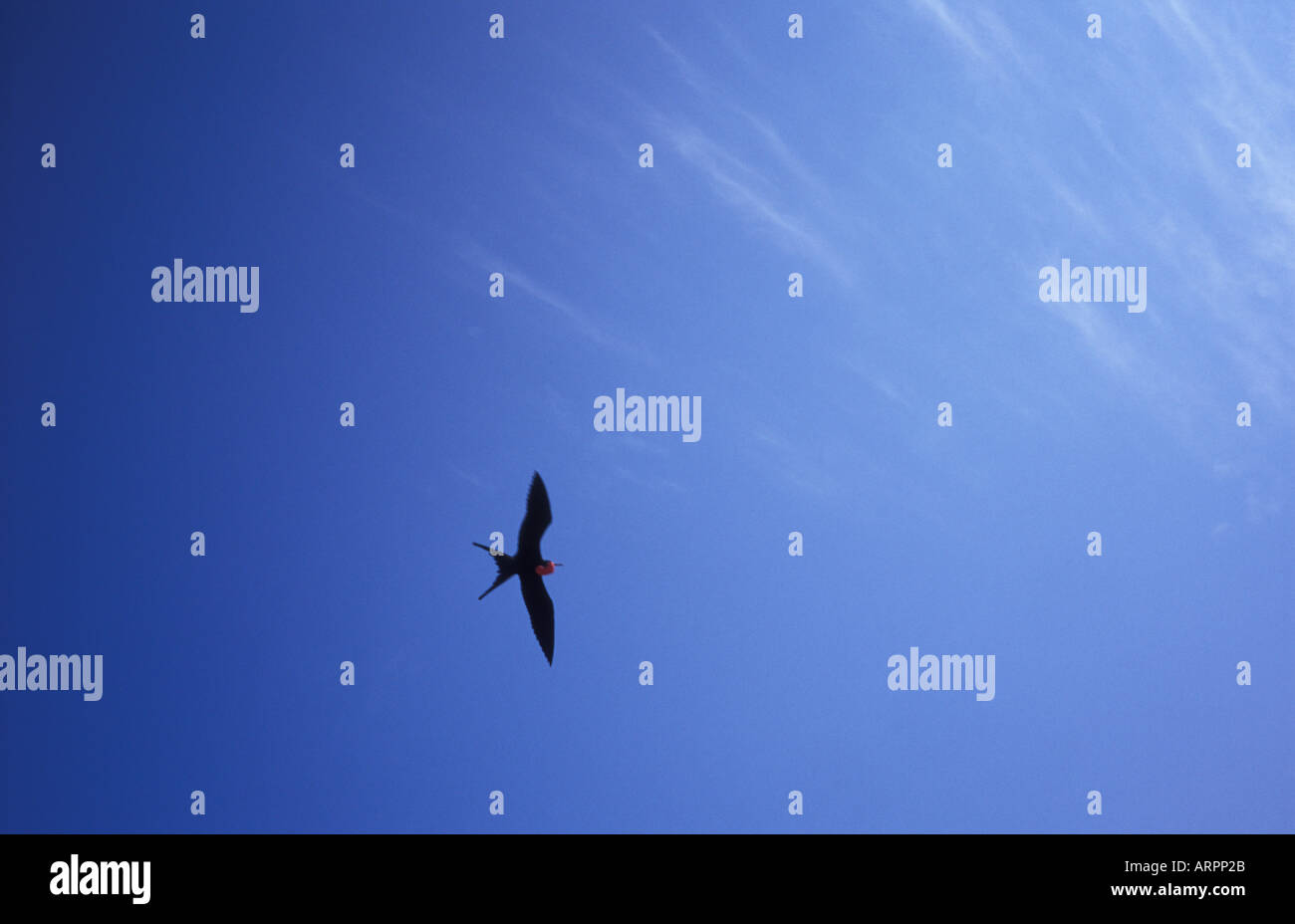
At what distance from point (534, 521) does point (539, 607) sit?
36 centimetres

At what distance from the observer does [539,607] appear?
4230 mm

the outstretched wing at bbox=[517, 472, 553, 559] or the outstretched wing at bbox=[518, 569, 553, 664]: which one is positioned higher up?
A: the outstretched wing at bbox=[517, 472, 553, 559]

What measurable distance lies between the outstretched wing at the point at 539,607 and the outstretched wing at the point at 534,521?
0.04m

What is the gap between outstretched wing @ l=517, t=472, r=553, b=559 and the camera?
13.6 ft

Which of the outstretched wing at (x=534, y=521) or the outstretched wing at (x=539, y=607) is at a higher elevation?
the outstretched wing at (x=534, y=521)

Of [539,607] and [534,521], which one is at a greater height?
[534,521]

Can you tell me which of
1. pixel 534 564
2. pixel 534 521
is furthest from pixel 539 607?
pixel 534 521

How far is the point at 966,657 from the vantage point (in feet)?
14.2

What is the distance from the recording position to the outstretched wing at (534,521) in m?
4.15

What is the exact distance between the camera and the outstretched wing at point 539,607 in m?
4.21

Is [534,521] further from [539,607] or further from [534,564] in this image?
[539,607]
